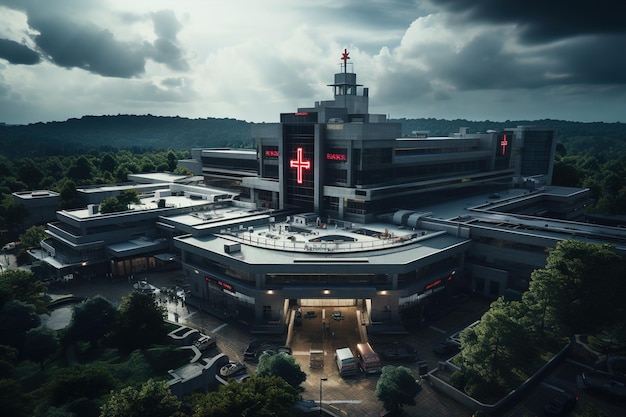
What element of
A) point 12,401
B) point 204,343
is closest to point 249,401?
point 12,401

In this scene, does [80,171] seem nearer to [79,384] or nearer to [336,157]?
[336,157]

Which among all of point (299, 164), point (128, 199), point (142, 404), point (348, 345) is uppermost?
point (299, 164)

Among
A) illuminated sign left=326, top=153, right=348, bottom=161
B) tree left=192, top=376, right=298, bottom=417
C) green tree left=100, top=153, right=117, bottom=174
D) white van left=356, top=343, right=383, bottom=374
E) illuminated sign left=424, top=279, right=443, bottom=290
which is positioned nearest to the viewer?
tree left=192, top=376, right=298, bottom=417

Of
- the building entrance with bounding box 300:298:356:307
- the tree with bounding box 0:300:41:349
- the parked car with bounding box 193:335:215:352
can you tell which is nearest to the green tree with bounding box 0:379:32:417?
the tree with bounding box 0:300:41:349

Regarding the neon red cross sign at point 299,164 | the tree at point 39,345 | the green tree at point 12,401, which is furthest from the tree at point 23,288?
the neon red cross sign at point 299,164

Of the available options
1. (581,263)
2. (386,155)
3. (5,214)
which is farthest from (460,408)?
(5,214)

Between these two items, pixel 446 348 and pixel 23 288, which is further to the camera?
pixel 23 288

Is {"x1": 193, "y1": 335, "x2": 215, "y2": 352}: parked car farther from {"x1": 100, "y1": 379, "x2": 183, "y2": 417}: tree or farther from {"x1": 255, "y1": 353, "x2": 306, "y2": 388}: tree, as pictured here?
{"x1": 100, "y1": 379, "x2": 183, "y2": 417}: tree
